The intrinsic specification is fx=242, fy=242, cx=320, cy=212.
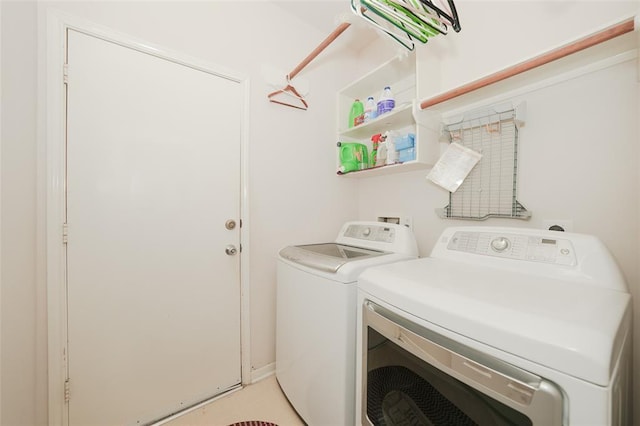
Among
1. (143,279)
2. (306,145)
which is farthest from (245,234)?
(306,145)

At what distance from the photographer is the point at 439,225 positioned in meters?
1.62

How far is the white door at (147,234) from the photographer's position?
120 cm

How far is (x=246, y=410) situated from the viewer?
146cm

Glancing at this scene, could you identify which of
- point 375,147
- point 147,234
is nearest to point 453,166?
point 375,147

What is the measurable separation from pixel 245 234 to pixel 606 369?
159cm

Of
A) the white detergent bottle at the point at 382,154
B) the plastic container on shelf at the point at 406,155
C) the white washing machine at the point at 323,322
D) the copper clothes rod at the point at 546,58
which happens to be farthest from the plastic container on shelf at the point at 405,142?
the white washing machine at the point at 323,322

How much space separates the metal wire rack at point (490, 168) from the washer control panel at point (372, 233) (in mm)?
403

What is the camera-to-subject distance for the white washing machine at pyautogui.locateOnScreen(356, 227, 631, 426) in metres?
0.50

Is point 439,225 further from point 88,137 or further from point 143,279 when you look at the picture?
point 88,137

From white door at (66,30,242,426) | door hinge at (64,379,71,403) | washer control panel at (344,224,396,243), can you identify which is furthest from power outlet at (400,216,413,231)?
Result: door hinge at (64,379,71,403)

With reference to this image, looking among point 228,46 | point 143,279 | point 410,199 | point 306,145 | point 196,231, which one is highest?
point 228,46

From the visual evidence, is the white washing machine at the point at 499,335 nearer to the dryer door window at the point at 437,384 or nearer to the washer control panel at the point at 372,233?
the dryer door window at the point at 437,384

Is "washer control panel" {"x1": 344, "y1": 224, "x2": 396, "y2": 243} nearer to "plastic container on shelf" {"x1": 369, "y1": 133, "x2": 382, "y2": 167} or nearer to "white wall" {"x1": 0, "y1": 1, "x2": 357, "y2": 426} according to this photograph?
"white wall" {"x1": 0, "y1": 1, "x2": 357, "y2": 426}

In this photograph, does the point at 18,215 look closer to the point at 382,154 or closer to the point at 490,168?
the point at 382,154
